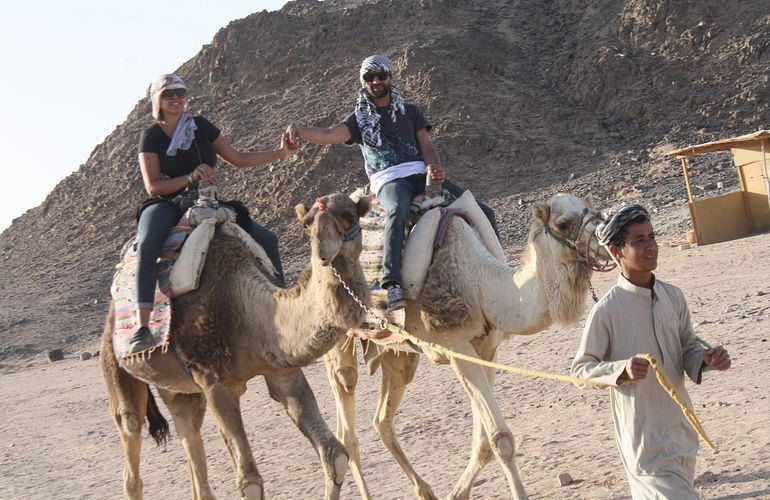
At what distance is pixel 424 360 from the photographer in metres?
13.7

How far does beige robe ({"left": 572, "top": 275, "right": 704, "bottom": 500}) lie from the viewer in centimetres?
422

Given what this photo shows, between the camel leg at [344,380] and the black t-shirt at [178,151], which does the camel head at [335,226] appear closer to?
the black t-shirt at [178,151]

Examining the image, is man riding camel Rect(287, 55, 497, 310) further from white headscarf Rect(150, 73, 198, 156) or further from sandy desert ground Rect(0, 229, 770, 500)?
sandy desert ground Rect(0, 229, 770, 500)

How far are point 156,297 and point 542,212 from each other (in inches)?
93.9

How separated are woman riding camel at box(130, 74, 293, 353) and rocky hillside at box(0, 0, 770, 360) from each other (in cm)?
1872

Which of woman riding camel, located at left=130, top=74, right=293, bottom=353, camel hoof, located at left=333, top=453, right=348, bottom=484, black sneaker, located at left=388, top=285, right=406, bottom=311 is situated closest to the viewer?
camel hoof, located at left=333, top=453, right=348, bottom=484

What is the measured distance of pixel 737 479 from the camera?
243 inches

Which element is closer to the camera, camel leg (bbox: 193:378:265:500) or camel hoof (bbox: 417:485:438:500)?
camel leg (bbox: 193:378:265:500)

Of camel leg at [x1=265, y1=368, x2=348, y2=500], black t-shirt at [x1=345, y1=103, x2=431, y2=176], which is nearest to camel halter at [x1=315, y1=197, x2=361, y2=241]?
camel leg at [x1=265, y1=368, x2=348, y2=500]

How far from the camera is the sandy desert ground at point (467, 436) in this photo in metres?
6.93

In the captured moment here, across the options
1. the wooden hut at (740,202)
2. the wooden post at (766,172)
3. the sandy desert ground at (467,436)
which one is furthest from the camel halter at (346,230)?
the wooden post at (766,172)

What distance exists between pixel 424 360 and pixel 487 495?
6.49 m

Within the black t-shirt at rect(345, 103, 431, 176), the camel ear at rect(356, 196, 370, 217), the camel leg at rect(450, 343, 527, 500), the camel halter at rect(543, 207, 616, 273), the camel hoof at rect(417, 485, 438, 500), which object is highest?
the black t-shirt at rect(345, 103, 431, 176)

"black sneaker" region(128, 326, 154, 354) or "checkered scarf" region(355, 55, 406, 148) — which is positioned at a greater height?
"checkered scarf" region(355, 55, 406, 148)
